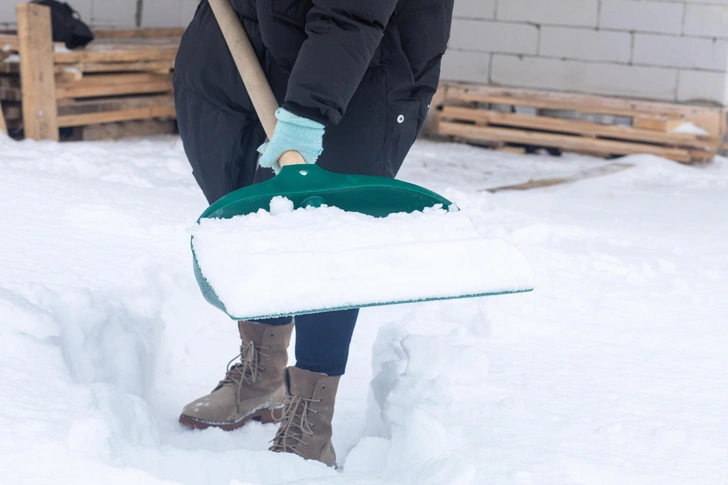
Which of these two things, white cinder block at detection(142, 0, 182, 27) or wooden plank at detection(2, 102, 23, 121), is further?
white cinder block at detection(142, 0, 182, 27)

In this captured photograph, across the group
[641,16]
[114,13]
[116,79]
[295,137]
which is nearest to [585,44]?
[641,16]

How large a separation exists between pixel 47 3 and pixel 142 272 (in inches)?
109

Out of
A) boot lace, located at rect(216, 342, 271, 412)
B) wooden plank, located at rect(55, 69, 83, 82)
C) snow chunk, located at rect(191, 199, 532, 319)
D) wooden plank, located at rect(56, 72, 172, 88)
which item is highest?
snow chunk, located at rect(191, 199, 532, 319)

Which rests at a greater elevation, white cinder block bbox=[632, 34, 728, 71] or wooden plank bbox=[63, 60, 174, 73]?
white cinder block bbox=[632, 34, 728, 71]

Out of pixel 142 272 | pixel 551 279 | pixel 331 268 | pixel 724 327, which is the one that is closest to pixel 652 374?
pixel 724 327

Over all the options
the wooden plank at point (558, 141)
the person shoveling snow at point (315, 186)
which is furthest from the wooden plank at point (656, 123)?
the person shoveling snow at point (315, 186)

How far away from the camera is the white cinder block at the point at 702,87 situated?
5117mm

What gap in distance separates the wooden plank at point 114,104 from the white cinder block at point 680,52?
2961 millimetres

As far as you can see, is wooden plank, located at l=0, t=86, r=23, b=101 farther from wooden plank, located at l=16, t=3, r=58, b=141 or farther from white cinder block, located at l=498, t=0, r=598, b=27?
white cinder block, located at l=498, t=0, r=598, b=27

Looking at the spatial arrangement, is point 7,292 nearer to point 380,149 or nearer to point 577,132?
point 380,149

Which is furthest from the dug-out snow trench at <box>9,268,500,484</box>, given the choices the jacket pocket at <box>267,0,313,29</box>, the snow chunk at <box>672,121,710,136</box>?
the snow chunk at <box>672,121,710,136</box>

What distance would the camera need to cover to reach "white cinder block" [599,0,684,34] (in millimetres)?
5109

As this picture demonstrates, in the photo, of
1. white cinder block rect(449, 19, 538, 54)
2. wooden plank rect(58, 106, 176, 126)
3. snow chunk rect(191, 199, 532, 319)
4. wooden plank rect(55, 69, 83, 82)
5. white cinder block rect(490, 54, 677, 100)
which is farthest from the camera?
white cinder block rect(449, 19, 538, 54)

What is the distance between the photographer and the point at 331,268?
1253mm
